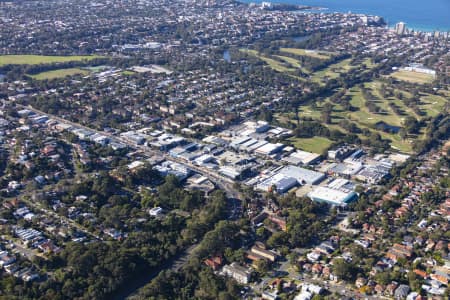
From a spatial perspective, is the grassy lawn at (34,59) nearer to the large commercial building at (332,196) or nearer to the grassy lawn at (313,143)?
the grassy lawn at (313,143)

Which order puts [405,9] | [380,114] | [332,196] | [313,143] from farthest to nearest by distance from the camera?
1. [405,9]
2. [380,114]
3. [313,143]
4. [332,196]

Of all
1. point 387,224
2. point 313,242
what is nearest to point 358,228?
point 387,224

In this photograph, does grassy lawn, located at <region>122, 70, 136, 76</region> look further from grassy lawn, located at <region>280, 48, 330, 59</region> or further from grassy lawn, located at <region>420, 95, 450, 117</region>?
grassy lawn, located at <region>420, 95, 450, 117</region>

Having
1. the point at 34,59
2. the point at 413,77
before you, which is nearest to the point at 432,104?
the point at 413,77

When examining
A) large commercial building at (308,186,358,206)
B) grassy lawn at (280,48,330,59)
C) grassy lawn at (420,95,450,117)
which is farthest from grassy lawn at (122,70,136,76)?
large commercial building at (308,186,358,206)

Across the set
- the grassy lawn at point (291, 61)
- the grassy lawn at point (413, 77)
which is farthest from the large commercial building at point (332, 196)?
the grassy lawn at point (291, 61)

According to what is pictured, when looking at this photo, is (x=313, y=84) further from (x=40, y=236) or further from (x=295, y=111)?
(x=40, y=236)

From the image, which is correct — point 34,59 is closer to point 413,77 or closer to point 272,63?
point 272,63
